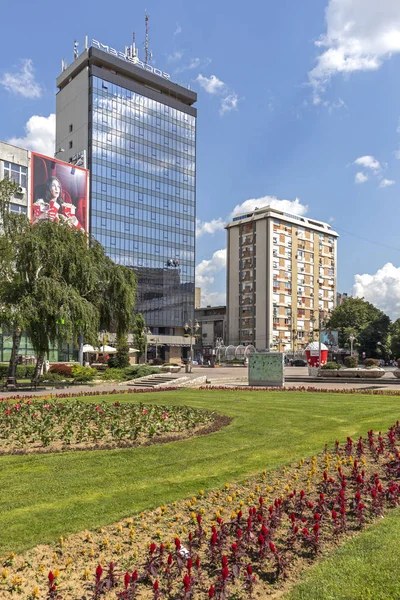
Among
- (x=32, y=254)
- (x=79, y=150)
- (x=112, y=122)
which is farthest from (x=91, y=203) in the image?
(x=32, y=254)

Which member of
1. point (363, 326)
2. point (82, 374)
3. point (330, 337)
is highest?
point (363, 326)

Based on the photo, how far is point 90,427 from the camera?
11.6m

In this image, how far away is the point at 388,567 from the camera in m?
4.55

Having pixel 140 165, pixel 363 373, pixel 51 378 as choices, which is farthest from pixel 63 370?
pixel 140 165

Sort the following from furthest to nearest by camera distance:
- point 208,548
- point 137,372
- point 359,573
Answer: point 137,372 < point 208,548 < point 359,573

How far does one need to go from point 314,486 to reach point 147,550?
2.92 metres

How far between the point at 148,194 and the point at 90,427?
7544cm

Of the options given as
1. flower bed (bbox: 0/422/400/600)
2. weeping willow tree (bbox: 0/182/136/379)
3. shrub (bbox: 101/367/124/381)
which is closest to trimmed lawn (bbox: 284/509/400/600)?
flower bed (bbox: 0/422/400/600)

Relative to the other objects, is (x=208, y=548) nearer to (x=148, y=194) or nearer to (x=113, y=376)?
(x=113, y=376)

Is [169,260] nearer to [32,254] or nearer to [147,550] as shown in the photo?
[32,254]

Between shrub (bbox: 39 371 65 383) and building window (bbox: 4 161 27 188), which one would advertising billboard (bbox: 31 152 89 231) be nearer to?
building window (bbox: 4 161 27 188)

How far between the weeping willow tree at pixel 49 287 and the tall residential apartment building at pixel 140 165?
47908mm

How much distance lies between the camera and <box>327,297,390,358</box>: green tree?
85.9 m

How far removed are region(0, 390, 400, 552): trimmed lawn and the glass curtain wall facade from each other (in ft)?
220
